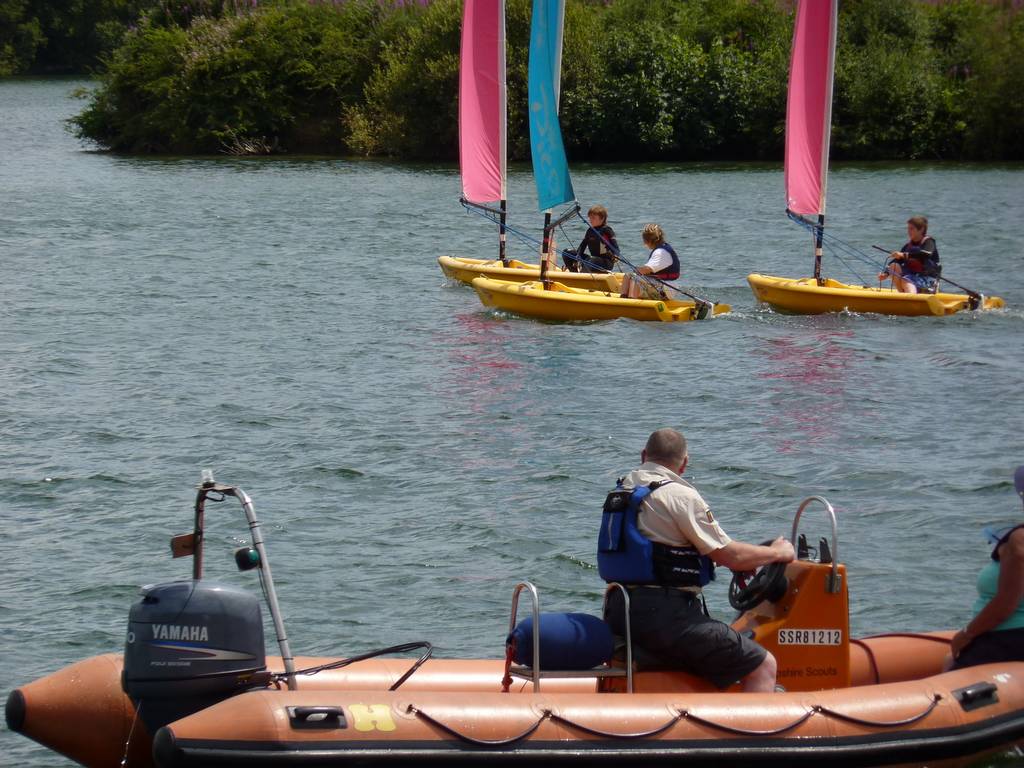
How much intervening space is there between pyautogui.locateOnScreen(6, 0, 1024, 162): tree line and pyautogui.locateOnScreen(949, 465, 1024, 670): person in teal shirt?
35348 millimetres

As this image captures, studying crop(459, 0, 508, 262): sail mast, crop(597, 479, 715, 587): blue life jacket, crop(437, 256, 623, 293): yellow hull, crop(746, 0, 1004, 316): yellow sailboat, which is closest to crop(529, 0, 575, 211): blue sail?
crop(437, 256, 623, 293): yellow hull

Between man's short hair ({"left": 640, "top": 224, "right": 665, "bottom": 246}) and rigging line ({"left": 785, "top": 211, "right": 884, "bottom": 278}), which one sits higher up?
man's short hair ({"left": 640, "top": 224, "right": 665, "bottom": 246})

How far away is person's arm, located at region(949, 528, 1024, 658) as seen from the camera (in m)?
6.22

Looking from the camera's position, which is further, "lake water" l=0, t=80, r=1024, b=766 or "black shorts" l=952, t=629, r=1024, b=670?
"lake water" l=0, t=80, r=1024, b=766

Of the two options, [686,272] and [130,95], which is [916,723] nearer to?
[686,272]

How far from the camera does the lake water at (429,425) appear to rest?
9.80m

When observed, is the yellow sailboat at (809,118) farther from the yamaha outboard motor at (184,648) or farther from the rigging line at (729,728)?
the yamaha outboard motor at (184,648)

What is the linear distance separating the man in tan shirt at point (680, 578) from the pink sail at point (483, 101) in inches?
648

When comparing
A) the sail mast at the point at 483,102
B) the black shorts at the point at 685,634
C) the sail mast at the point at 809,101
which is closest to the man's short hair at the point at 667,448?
the black shorts at the point at 685,634

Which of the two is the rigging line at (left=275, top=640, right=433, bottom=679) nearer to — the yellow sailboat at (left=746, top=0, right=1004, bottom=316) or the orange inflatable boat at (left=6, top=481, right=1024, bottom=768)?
the orange inflatable boat at (left=6, top=481, right=1024, bottom=768)

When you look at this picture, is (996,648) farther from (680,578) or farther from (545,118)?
(545,118)

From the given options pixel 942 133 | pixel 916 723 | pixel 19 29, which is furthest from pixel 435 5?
pixel 19 29

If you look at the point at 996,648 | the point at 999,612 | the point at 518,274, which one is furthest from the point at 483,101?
the point at 999,612

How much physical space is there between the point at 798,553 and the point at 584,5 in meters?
41.8
